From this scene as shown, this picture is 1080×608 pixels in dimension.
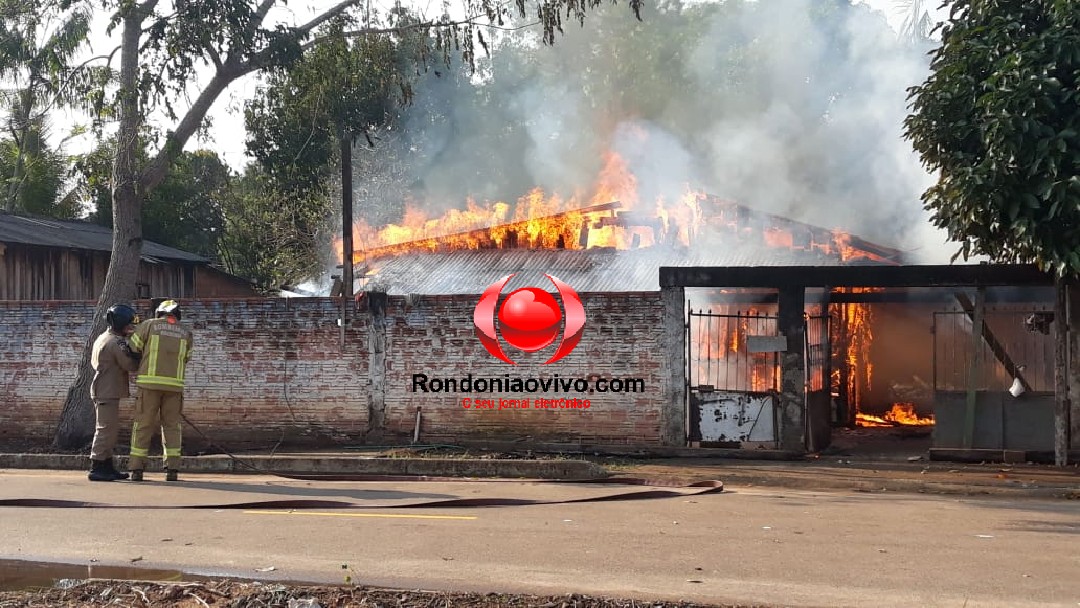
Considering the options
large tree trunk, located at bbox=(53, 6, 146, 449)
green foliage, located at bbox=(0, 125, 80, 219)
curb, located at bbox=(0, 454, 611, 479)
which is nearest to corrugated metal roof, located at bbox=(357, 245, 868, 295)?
large tree trunk, located at bbox=(53, 6, 146, 449)

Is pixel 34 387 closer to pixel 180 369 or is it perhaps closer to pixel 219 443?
pixel 219 443

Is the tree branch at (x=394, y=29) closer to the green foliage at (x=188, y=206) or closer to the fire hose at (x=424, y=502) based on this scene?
the fire hose at (x=424, y=502)

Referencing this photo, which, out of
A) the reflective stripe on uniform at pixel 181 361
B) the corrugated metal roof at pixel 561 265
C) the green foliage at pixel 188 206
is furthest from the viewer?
the green foliage at pixel 188 206

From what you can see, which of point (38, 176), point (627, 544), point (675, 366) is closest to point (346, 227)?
point (675, 366)

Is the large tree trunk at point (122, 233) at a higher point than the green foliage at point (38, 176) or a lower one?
lower

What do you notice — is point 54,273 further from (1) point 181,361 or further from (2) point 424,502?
(2) point 424,502

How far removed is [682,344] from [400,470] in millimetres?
3984

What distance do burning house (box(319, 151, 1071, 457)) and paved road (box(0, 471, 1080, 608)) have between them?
12.8 feet

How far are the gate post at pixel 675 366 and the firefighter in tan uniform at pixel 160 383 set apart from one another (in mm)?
5973

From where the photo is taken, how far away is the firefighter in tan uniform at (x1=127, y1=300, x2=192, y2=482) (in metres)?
10.4

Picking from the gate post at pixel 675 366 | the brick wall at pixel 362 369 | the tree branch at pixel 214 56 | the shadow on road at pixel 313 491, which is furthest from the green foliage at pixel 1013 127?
the tree branch at pixel 214 56

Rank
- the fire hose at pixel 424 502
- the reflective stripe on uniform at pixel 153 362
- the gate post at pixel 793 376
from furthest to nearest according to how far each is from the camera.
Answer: the gate post at pixel 793 376
the reflective stripe on uniform at pixel 153 362
the fire hose at pixel 424 502

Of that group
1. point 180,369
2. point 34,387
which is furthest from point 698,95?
point 180,369
